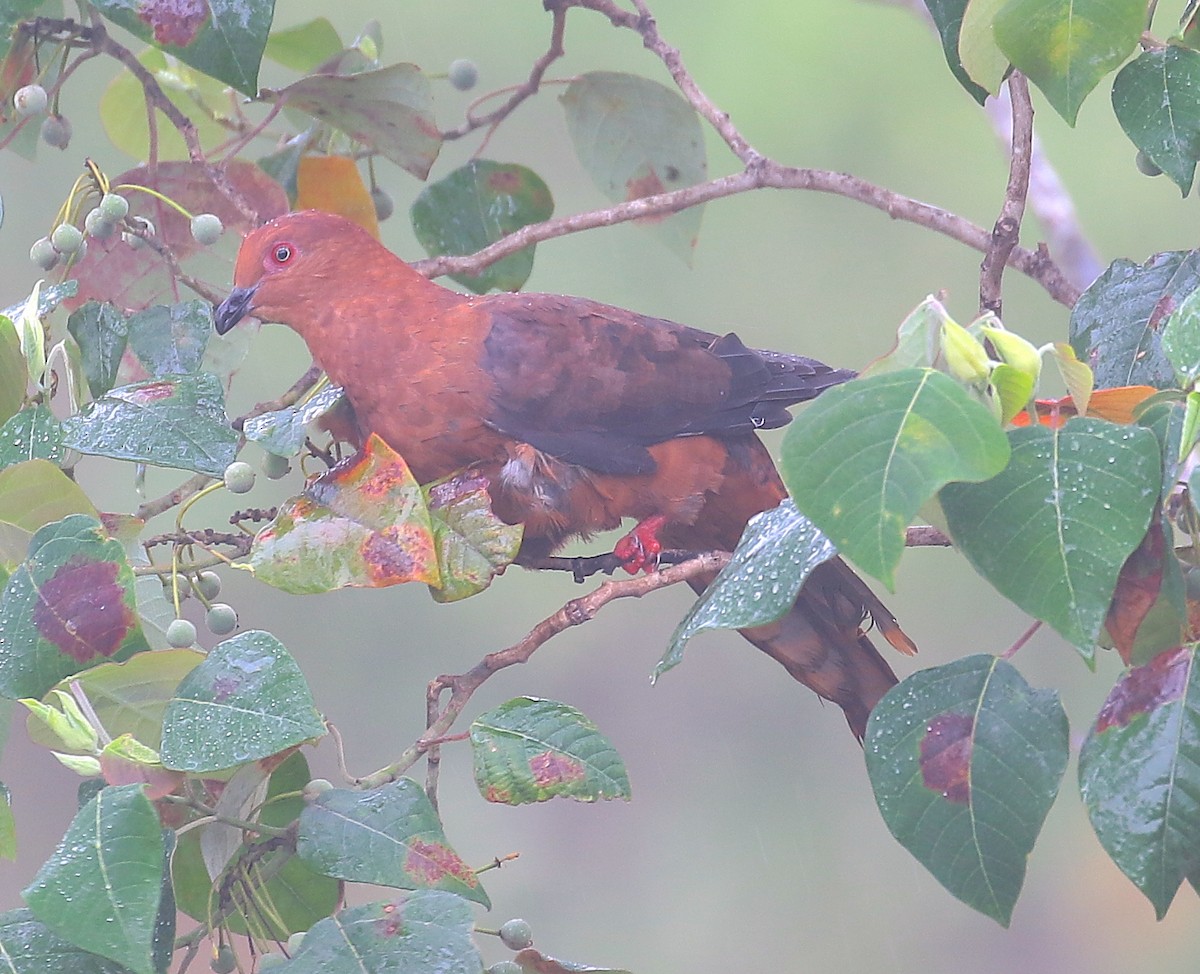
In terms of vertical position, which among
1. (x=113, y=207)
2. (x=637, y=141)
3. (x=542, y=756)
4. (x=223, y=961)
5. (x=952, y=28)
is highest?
(x=637, y=141)

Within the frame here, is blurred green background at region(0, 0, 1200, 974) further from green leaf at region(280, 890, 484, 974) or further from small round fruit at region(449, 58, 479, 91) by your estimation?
green leaf at region(280, 890, 484, 974)

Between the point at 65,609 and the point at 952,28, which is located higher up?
the point at 952,28

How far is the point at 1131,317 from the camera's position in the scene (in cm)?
104

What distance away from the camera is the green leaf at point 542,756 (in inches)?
31.9

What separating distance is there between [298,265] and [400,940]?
3.00 feet

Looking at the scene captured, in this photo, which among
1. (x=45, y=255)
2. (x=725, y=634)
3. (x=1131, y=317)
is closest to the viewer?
(x=1131, y=317)

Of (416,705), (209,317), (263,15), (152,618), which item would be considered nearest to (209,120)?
(209,317)

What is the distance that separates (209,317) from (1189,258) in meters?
0.81

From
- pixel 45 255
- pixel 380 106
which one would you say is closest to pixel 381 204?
pixel 380 106

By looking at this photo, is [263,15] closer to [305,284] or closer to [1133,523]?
[305,284]

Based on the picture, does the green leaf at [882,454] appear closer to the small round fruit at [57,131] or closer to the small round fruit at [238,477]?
the small round fruit at [238,477]

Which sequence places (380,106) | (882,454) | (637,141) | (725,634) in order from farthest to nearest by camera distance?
(725,634), (637,141), (380,106), (882,454)

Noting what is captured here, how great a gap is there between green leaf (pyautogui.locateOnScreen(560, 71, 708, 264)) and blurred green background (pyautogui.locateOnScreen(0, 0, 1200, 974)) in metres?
3.64

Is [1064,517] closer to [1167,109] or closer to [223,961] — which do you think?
[1167,109]
